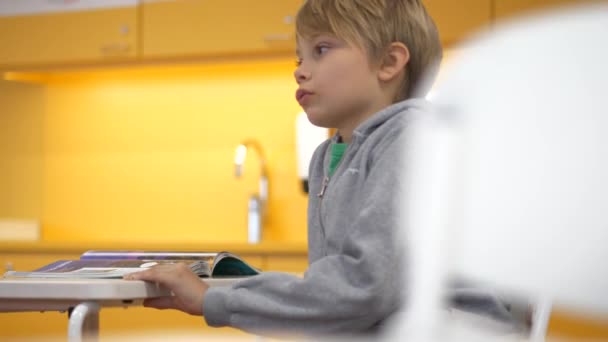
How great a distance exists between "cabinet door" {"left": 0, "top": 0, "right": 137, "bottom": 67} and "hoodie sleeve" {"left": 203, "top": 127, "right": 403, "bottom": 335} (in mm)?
2392

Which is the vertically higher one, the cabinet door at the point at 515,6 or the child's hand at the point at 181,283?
the cabinet door at the point at 515,6

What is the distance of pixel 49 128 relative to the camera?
144 inches

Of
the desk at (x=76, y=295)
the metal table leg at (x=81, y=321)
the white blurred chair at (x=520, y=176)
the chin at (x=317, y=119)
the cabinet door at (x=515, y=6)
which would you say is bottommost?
the metal table leg at (x=81, y=321)

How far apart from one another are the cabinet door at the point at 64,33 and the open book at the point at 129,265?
1978 mm

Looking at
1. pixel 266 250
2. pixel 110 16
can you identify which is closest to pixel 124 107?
pixel 110 16

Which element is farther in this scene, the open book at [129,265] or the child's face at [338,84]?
the child's face at [338,84]

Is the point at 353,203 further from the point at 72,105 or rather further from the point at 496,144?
the point at 72,105

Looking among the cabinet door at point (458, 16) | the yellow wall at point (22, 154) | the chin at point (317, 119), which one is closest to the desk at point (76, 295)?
the chin at point (317, 119)

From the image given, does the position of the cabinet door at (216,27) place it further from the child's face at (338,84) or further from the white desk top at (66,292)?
the white desk top at (66,292)

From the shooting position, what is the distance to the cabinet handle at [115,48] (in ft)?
10.4

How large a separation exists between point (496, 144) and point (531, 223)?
0.05 metres

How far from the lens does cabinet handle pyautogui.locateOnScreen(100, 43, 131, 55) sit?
3.18 meters

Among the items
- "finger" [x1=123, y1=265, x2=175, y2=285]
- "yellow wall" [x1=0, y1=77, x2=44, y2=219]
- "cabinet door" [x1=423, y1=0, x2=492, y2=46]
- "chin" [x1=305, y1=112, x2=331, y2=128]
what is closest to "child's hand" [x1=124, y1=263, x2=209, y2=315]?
"finger" [x1=123, y1=265, x2=175, y2=285]

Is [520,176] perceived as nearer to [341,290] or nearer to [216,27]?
[341,290]
